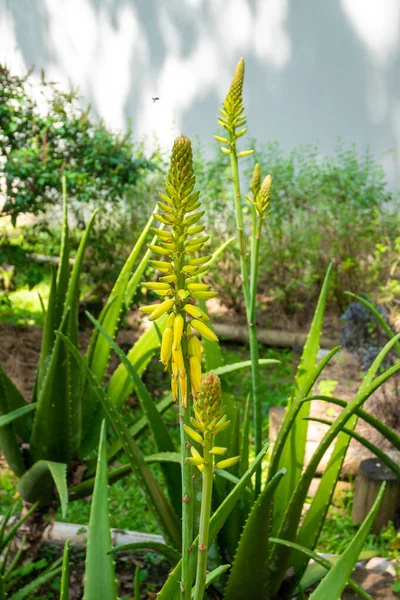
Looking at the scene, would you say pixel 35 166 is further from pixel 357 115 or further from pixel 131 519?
pixel 357 115

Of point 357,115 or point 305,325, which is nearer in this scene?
point 305,325

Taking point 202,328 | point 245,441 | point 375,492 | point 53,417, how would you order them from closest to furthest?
point 202,328, point 245,441, point 53,417, point 375,492

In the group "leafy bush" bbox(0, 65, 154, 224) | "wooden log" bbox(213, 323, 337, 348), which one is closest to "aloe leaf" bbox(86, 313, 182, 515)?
"leafy bush" bbox(0, 65, 154, 224)

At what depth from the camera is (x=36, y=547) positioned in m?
1.88

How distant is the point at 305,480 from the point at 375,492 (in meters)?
1.84

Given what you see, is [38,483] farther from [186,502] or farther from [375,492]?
[375,492]

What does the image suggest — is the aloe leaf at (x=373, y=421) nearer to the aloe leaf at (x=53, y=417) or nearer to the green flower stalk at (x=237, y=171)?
the green flower stalk at (x=237, y=171)

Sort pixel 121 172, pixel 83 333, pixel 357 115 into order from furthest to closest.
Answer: pixel 357 115 < pixel 83 333 < pixel 121 172

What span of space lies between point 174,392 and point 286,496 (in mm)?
1003

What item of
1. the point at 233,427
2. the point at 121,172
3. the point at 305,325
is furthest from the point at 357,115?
the point at 233,427

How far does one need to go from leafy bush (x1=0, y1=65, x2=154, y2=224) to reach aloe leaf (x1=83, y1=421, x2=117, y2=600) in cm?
328

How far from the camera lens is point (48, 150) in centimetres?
423

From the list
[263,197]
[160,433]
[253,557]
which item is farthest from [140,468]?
[263,197]

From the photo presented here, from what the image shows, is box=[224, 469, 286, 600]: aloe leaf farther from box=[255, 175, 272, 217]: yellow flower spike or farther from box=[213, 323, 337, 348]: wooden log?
box=[213, 323, 337, 348]: wooden log
